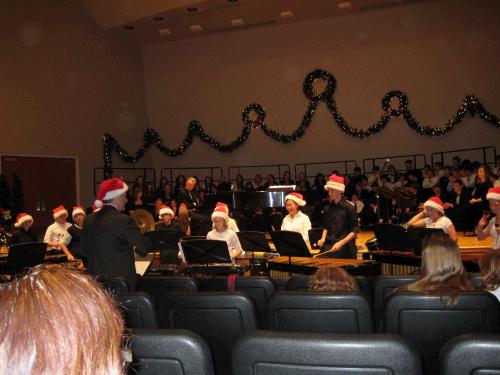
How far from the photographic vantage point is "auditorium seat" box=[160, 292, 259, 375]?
3.07 meters

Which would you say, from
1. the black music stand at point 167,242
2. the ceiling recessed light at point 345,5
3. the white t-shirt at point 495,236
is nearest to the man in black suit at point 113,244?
the black music stand at point 167,242

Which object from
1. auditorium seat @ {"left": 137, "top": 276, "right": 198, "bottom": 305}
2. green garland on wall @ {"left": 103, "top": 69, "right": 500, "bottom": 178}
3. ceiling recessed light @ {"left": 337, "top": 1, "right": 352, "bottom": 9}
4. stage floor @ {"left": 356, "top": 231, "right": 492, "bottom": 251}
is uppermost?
ceiling recessed light @ {"left": 337, "top": 1, "right": 352, "bottom": 9}

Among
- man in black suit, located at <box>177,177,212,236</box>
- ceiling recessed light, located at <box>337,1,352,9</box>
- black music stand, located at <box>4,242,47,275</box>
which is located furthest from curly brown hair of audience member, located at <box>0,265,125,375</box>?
ceiling recessed light, located at <box>337,1,352,9</box>

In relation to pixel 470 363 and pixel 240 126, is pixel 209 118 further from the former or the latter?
pixel 470 363

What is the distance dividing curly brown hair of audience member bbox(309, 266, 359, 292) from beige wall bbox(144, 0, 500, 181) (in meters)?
15.1

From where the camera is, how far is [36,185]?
59.9ft

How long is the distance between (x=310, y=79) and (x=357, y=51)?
1816mm

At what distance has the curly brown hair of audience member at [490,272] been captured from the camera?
3850 millimetres

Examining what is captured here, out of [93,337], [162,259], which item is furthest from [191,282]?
[162,259]

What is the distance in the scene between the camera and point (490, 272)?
3.89 meters

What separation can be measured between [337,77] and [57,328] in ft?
63.7

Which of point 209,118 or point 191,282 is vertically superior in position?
point 209,118

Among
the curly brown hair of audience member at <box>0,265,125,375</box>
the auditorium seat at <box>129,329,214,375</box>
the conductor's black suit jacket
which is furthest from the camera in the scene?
the conductor's black suit jacket

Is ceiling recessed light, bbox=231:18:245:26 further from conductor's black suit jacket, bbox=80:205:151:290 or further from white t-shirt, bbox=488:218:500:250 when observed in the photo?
conductor's black suit jacket, bbox=80:205:151:290
